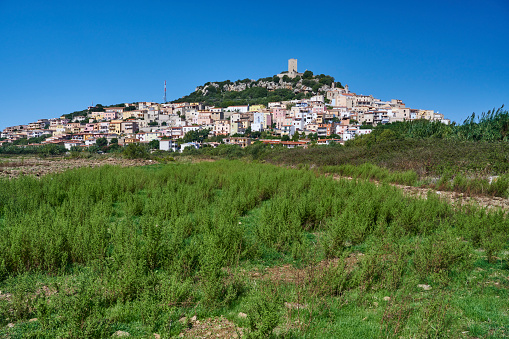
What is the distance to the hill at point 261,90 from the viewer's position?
106812mm

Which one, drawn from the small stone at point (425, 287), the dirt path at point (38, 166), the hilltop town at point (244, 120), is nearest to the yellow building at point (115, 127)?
the hilltop town at point (244, 120)

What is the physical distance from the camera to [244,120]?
78.7m

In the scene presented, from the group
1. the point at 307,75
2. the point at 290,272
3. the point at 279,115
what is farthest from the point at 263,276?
the point at 307,75

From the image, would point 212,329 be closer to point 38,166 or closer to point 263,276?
point 263,276

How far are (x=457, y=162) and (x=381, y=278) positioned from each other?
11.9 meters

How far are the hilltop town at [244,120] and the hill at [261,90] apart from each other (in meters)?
0.36

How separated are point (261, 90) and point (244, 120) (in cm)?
3934

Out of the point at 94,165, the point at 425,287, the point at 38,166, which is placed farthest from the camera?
the point at 94,165

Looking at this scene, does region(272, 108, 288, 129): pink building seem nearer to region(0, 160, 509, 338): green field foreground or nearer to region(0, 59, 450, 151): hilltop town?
region(0, 59, 450, 151): hilltop town

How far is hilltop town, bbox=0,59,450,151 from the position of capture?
2623 inches

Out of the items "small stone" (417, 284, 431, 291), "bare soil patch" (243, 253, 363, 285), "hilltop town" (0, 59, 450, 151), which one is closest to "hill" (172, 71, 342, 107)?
"hilltop town" (0, 59, 450, 151)

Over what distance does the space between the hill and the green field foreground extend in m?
96.5

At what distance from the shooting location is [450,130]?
2819 cm

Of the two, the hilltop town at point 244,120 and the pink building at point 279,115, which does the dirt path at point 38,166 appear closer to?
the hilltop town at point 244,120
